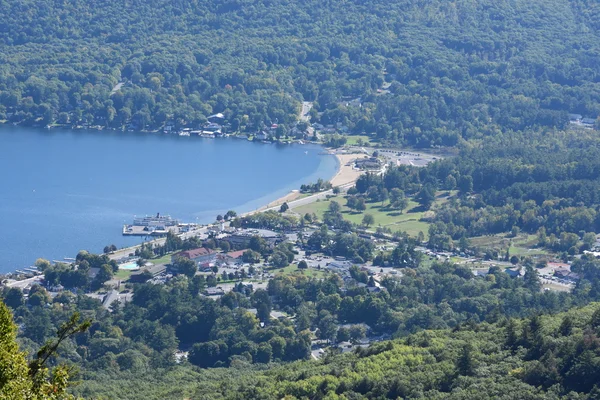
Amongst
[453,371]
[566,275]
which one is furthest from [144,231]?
[453,371]

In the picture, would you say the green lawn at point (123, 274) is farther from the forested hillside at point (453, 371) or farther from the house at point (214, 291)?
the forested hillside at point (453, 371)

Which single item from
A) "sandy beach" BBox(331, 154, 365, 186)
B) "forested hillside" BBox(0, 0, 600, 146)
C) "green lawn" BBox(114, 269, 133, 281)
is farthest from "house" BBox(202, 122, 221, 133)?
"green lawn" BBox(114, 269, 133, 281)

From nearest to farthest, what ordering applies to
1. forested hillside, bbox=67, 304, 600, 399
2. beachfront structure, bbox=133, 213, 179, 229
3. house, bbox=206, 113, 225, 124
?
forested hillside, bbox=67, 304, 600, 399
beachfront structure, bbox=133, 213, 179, 229
house, bbox=206, 113, 225, 124

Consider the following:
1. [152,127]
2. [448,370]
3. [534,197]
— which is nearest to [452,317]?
[448,370]

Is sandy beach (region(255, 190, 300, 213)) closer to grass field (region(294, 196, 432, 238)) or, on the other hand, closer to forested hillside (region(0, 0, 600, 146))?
grass field (region(294, 196, 432, 238))

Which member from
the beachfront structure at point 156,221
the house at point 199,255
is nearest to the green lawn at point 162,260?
the house at point 199,255

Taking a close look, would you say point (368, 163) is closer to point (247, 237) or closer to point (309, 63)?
Answer: point (247, 237)
